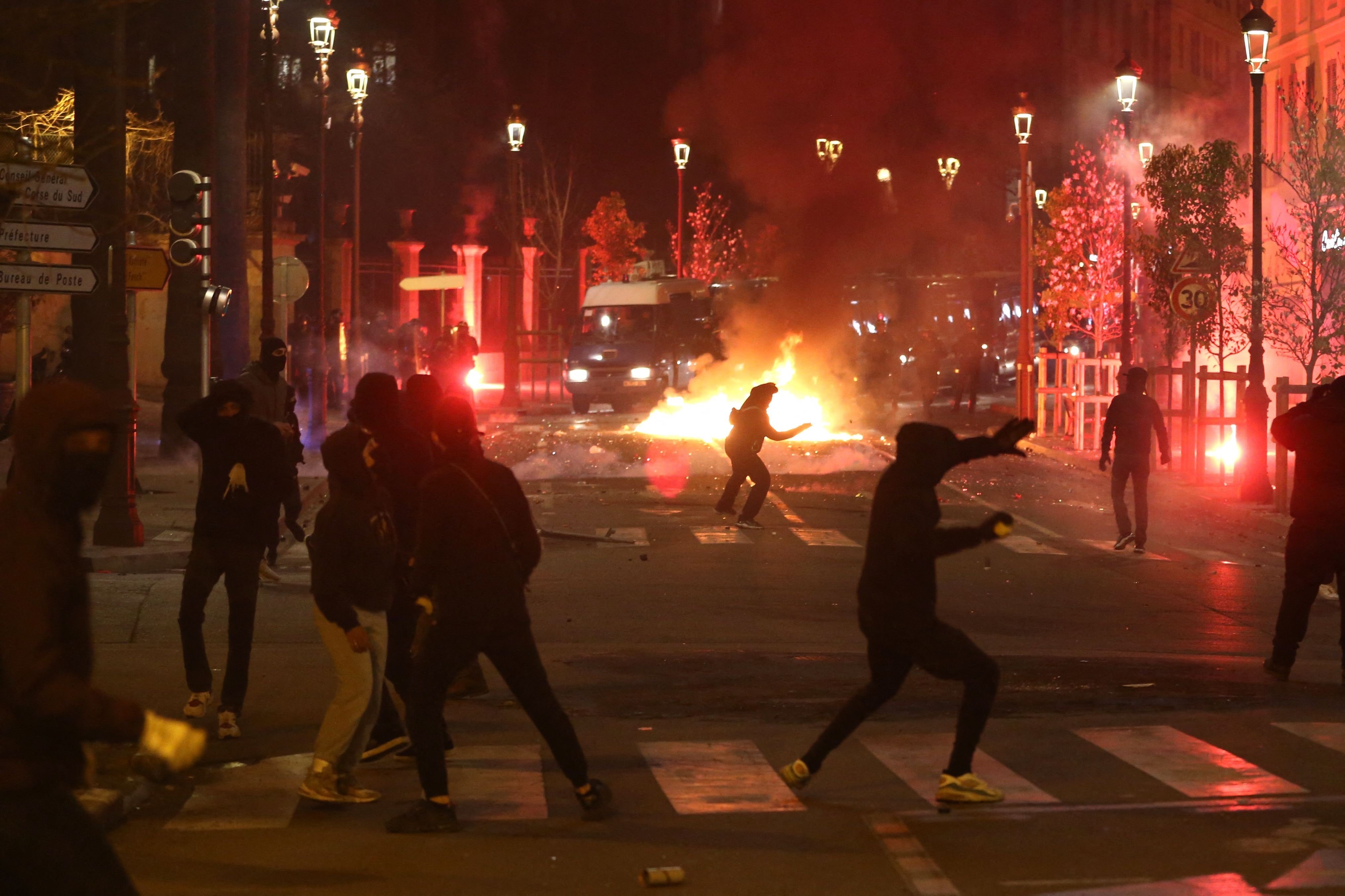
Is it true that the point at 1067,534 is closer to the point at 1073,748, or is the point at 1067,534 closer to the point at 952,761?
the point at 1073,748

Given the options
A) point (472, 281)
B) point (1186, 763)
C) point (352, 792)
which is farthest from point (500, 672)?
point (472, 281)

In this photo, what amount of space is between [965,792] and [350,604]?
8.42 ft

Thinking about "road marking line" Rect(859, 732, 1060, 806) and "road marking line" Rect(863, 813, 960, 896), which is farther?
"road marking line" Rect(859, 732, 1060, 806)

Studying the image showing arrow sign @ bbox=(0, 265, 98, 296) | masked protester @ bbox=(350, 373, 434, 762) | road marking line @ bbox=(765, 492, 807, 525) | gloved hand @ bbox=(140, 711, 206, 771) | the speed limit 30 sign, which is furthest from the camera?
the speed limit 30 sign

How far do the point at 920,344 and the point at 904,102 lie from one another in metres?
6.48

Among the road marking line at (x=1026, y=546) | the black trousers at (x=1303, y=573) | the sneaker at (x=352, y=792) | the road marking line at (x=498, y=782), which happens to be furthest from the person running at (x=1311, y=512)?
the road marking line at (x=1026, y=546)

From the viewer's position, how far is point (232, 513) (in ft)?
27.0

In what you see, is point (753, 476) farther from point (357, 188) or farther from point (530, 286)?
point (530, 286)

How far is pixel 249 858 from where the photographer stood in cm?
618

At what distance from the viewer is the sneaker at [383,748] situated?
7.81 metres

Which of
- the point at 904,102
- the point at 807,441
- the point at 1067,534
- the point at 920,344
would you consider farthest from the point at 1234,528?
the point at 904,102

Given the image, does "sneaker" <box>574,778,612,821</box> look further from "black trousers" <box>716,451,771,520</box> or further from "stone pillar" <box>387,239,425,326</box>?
"stone pillar" <box>387,239,425,326</box>

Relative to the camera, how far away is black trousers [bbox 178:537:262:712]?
325 inches

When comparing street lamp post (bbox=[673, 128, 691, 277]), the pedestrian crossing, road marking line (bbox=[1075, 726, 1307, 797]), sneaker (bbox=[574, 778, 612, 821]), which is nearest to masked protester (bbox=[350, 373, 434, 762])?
the pedestrian crossing
